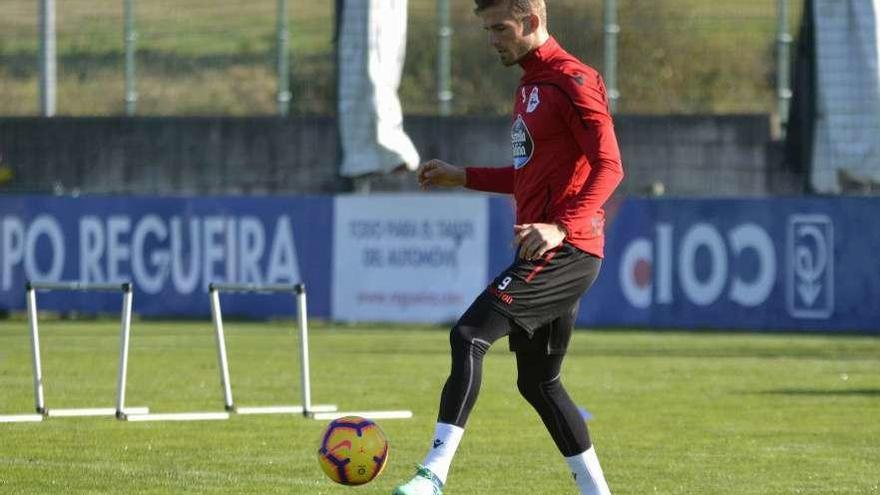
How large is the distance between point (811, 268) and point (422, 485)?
1733 cm

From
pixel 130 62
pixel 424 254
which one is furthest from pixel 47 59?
pixel 424 254

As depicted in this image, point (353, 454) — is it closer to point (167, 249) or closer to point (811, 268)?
point (811, 268)

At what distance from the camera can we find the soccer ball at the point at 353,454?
8.86 metres

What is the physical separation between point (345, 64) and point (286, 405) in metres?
14.1

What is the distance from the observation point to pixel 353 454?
29.0 feet

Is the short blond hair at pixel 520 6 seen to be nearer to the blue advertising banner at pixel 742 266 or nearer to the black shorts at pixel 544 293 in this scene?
the black shorts at pixel 544 293

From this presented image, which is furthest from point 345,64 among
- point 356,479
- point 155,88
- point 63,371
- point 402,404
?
point 356,479

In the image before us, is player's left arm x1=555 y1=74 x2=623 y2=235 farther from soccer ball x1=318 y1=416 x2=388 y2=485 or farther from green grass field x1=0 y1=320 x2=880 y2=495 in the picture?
green grass field x1=0 y1=320 x2=880 y2=495

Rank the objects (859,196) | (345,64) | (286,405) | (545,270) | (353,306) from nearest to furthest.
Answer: (545,270) → (286,405) → (859,196) → (353,306) → (345,64)

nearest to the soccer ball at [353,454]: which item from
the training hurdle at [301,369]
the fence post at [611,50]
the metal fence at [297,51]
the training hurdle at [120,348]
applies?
the training hurdle at [120,348]

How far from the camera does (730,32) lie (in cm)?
3244

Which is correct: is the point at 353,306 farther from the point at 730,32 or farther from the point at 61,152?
the point at 730,32

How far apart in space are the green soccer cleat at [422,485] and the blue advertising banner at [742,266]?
674 inches

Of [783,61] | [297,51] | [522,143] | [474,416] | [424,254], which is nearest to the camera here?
[522,143]
